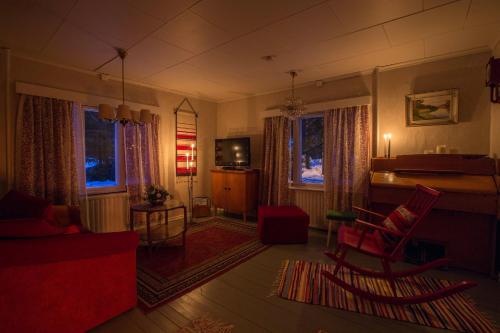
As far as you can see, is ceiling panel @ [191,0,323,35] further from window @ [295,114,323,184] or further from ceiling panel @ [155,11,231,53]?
window @ [295,114,323,184]

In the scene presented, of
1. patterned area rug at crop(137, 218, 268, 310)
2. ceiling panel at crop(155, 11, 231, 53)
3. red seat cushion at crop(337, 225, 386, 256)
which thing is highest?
ceiling panel at crop(155, 11, 231, 53)

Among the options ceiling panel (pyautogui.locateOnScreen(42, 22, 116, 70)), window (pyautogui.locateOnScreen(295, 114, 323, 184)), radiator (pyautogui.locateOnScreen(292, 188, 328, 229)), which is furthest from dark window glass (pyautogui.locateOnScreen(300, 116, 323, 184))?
ceiling panel (pyautogui.locateOnScreen(42, 22, 116, 70))

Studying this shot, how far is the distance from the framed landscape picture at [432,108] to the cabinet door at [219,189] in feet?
10.3

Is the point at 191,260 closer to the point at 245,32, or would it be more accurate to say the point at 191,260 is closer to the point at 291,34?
the point at 245,32

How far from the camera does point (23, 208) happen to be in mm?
2334

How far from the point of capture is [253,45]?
2.59m

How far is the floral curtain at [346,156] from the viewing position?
3447 mm

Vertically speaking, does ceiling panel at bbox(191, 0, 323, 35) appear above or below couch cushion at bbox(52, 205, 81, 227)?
above

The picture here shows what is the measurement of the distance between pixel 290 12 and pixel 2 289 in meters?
2.75

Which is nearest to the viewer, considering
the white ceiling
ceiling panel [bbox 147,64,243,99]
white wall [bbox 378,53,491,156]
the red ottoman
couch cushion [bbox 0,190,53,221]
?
the white ceiling

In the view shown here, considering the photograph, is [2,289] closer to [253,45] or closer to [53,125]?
[53,125]

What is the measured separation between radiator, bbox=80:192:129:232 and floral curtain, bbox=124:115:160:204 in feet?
0.58

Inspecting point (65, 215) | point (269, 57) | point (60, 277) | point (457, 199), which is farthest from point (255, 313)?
point (269, 57)

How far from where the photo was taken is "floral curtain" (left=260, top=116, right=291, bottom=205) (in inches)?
166
